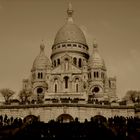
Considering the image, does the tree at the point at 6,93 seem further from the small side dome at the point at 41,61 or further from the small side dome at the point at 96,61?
the small side dome at the point at 96,61

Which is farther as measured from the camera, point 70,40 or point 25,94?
point 70,40

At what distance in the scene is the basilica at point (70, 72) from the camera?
84812mm

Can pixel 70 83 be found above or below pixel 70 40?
below

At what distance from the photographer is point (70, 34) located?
334 ft

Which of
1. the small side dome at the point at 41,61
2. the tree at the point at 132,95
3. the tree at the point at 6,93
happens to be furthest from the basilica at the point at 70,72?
the tree at the point at 6,93

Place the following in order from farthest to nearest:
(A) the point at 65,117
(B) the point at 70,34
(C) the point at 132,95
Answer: (B) the point at 70,34
(C) the point at 132,95
(A) the point at 65,117

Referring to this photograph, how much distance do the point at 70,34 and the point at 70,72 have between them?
19.1 metres

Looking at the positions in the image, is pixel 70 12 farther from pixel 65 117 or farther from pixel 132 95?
pixel 65 117

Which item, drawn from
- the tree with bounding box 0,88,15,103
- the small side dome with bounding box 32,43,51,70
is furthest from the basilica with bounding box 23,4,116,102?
the tree with bounding box 0,88,15,103

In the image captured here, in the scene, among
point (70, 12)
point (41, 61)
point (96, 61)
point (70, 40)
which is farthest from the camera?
point (70, 12)

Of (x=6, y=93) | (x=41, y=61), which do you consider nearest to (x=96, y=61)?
(x=41, y=61)

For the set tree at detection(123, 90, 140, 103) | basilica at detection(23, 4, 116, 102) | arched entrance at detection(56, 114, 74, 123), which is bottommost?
arched entrance at detection(56, 114, 74, 123)

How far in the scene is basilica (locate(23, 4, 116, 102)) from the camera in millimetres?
84812

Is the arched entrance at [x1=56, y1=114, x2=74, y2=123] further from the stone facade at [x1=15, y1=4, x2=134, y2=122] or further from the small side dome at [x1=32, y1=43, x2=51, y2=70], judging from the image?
the small side dome at [x1=32, y1=43, x2=51, y2=70]
